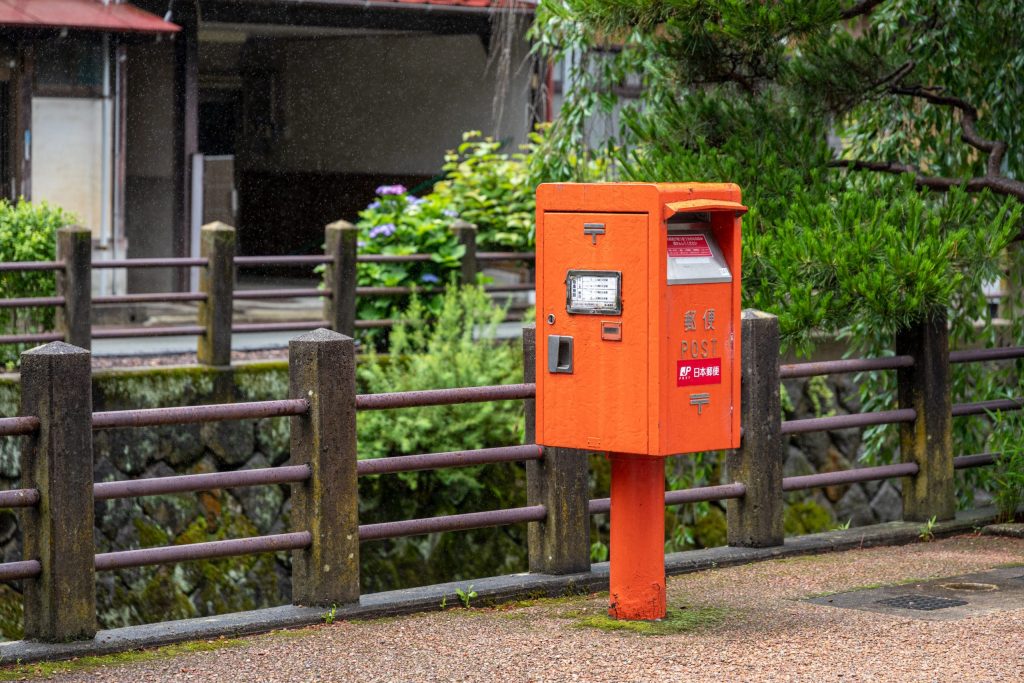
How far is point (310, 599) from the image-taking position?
649 cm

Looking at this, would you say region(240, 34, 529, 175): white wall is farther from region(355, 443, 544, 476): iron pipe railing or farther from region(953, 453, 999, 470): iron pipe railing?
region(355, 443, 544, 476): iron pipe railing

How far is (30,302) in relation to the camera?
37.9ft

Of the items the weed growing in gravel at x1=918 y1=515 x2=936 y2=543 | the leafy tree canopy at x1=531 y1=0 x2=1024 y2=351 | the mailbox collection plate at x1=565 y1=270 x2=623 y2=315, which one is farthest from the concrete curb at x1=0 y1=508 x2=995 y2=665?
the mailbox collection plate at x1=565 y1=270 x2=623 y2=315

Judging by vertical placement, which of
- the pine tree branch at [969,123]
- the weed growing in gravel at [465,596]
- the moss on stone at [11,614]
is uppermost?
the pine tree branch at [969,123]

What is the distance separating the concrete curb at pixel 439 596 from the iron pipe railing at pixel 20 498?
1.68ft

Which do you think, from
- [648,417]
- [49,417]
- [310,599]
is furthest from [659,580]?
[49,417]

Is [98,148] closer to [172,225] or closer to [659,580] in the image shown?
[172,225]

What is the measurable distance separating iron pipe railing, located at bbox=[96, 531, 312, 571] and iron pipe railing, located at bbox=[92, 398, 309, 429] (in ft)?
1.64

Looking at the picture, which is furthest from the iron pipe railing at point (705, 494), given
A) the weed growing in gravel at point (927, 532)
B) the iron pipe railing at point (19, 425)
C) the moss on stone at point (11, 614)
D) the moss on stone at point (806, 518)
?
the moss on stone at point (806, 518)

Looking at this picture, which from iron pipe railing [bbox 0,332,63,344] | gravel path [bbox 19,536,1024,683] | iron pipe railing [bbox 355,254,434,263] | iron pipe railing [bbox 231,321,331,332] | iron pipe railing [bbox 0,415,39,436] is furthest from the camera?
iron pipe railing [bbox 355,254,434,263]

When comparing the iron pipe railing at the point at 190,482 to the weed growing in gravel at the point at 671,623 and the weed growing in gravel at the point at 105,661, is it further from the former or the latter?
the weed growing in gravel at the point at 671,623

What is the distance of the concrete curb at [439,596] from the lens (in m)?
5.89

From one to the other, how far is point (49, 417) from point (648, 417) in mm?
2260

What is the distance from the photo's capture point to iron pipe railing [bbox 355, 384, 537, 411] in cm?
668
